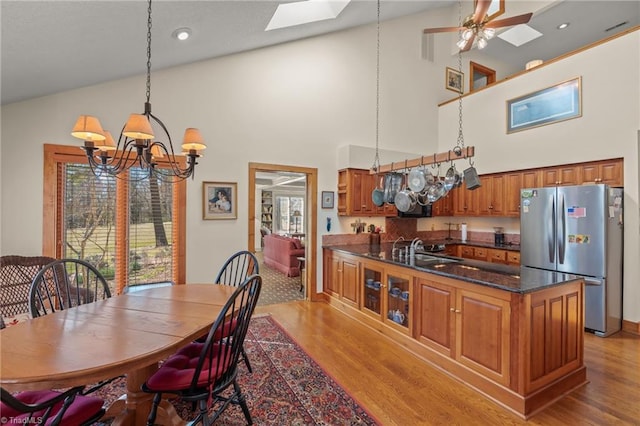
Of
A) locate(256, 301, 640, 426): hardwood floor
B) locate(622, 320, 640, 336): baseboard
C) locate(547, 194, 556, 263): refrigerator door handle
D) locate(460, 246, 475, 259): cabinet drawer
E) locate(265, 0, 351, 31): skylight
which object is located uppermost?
locate(265, 0, 351, 31): skylight

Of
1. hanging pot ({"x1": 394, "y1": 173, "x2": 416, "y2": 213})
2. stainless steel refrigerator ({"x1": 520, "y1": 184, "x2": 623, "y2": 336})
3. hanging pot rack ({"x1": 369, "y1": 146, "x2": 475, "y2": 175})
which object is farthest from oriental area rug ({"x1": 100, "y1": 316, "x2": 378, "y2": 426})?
stainless steel refrigerator ({"x1": 520, "y1": 184, "x2": 623, "y2": 336})

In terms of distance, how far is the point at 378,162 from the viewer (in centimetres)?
479

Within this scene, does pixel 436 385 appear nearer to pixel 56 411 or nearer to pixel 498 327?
pixel 498 327

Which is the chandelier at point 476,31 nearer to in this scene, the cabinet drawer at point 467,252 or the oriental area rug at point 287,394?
the cabinet drawer at point 467,252

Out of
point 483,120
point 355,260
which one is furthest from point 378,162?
point 483,120

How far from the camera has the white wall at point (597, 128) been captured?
3514 mm

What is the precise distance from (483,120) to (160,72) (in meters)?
5.12

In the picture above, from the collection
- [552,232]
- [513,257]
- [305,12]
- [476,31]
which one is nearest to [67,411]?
[476,31]

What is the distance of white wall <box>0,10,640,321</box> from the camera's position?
3.10 meters

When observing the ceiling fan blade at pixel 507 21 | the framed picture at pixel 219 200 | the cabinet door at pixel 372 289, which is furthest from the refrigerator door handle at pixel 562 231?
the framed picture at pixel 219 200

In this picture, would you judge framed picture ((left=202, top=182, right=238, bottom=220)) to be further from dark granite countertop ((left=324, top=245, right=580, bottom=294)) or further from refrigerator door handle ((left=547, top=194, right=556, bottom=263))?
refrigerator door handle ((left=547, top=194, right=556, bottom=263))

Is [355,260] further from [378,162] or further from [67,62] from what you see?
[67,62]

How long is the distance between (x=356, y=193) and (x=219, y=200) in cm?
206

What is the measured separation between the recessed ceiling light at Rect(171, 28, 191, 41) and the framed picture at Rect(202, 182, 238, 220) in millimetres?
1693
